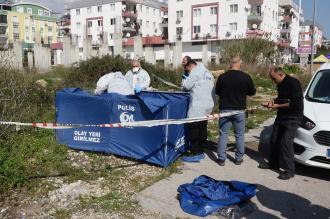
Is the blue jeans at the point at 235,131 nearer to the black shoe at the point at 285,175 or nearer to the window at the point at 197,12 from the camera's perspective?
the black shoe at the point at 285,175

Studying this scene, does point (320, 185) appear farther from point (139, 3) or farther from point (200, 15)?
point (139, 3)

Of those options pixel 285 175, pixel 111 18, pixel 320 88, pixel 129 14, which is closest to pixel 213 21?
pixel 129 14

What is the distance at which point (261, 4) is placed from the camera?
59344 millimetres

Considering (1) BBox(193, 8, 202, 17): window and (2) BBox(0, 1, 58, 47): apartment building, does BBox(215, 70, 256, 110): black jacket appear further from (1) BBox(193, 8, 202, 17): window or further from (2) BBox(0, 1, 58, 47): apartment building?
(2) BBox(0, 1, 58, 47): apartment building

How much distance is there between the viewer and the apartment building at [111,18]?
73.0m

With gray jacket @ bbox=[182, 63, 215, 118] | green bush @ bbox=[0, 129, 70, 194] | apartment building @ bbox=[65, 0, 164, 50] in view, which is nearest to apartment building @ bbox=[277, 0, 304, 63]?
apartment building @ bbox=[65, 0, 164, 50]

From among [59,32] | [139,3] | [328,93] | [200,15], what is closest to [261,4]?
[200,15]

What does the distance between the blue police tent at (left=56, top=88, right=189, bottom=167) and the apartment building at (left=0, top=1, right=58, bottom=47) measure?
83.0 m

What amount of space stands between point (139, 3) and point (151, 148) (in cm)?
7261

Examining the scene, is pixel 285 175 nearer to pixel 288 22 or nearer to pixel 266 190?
pixel 266 190

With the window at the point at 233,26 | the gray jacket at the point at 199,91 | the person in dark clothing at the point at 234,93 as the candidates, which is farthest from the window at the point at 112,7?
the person in dark clothing at the point at 234,93

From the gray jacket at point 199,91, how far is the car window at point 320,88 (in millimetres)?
1917

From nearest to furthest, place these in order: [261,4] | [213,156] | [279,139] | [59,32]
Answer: [279,139] < [213,156] < [261,4] < [59,32]

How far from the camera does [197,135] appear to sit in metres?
8.20
